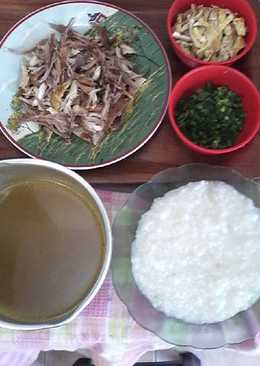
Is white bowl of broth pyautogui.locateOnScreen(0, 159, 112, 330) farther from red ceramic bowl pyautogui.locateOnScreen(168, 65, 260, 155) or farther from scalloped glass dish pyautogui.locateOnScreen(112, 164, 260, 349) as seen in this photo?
red ceramic bowl pyautogui.locateOnScreen(168, 65, 260, 155)

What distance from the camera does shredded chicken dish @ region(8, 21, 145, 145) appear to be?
0.95m

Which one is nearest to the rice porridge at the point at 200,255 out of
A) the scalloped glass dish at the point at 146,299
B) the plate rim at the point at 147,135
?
the scalloped glass dish at the point at 146,299

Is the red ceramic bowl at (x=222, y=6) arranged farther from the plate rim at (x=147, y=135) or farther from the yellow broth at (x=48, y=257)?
the yellow broth at (x=48, y=257)

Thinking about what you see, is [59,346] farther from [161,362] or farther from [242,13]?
[242,13]

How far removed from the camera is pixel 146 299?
85 cm

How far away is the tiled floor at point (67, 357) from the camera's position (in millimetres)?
1401

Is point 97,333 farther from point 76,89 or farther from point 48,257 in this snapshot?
point 76,89

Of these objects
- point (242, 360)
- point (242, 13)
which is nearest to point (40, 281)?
point (242, 13)

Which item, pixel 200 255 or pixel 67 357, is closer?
pixel 200 255

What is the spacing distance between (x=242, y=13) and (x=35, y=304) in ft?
1.97

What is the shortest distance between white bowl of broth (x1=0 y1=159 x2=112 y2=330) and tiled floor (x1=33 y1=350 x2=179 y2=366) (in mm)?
611

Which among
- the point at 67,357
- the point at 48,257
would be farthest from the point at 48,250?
the point at 67,357

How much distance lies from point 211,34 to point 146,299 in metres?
0.46

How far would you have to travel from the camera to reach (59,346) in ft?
2.98
